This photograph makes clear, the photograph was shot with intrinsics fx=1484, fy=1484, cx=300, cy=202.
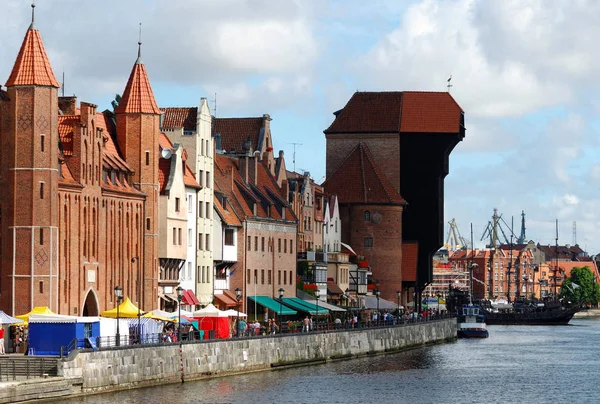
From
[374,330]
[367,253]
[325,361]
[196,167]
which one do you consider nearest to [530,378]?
[325,361]

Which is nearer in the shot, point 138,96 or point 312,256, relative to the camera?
point 138,96

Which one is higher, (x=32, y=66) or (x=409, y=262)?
(x=32, y=66)

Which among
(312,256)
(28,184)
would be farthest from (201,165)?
(28,184)

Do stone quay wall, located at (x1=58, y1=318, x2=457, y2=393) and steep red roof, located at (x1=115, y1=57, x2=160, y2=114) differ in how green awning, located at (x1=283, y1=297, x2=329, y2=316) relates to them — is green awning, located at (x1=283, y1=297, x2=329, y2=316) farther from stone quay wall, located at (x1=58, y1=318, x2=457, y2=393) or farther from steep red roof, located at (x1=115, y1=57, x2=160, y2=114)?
steep red roof, located at (x1=115, y1=57, x2=160, y2=114)

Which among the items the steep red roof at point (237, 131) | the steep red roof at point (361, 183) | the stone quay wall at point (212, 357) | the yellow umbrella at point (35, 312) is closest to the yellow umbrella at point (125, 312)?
the yellow umbrella at point (35, 312)

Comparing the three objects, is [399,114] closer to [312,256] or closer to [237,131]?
[237,131]

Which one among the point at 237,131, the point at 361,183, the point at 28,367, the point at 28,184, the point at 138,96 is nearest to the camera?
the point at 28,367

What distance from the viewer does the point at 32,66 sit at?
3307 inches

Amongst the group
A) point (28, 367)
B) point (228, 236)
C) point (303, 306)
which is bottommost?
point (28, 367)

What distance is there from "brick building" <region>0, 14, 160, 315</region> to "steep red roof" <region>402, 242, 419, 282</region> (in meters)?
76.9

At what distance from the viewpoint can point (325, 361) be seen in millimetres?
101375

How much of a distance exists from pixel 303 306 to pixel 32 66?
45.0m

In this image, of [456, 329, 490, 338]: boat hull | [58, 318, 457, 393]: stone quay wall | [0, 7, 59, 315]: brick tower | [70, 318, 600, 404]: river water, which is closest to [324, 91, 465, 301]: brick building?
[456, 329, 490, 338]: boat hull

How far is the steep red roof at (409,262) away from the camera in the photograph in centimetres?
17338
